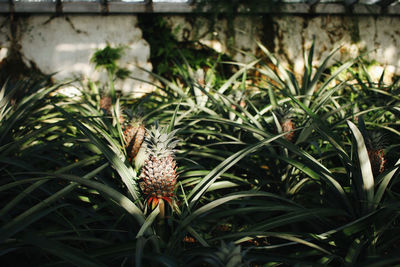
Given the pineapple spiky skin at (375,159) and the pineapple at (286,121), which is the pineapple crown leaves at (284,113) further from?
the pineapple spiky skin at (375,159)

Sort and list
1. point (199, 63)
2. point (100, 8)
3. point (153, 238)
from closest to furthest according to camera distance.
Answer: point (153, 238), point (100, 8), point (199, 63)

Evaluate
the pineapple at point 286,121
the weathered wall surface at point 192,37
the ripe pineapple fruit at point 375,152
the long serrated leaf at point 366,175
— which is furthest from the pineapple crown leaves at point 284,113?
the weathered wall surface at point 192,37

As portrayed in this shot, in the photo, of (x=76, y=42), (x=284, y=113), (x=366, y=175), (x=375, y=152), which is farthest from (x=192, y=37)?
(x=366, y=175)

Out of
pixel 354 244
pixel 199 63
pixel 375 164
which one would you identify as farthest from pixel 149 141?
pixel 199 63

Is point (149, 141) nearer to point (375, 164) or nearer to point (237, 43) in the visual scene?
point (375, 164)

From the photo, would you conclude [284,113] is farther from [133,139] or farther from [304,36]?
[304,36]

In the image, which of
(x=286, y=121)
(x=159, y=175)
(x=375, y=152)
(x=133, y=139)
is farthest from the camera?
(x=286, y=121)

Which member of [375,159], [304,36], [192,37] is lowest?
[375,159]

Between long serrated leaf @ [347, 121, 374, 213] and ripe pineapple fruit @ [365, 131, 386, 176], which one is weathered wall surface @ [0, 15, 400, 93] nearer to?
ripe pineapple fruit @ [365, 131, 386, 176]

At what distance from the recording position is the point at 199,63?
358 cm

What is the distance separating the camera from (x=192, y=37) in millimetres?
3635

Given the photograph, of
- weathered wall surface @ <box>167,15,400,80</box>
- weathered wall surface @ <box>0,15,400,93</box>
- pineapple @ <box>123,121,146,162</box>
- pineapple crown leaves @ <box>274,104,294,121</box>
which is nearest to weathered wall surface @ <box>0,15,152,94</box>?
weathered wall surface @ <box>0,15,400,93</box>

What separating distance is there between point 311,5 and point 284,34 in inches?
20.4

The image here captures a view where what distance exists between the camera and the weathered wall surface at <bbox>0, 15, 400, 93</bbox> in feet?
10.9
